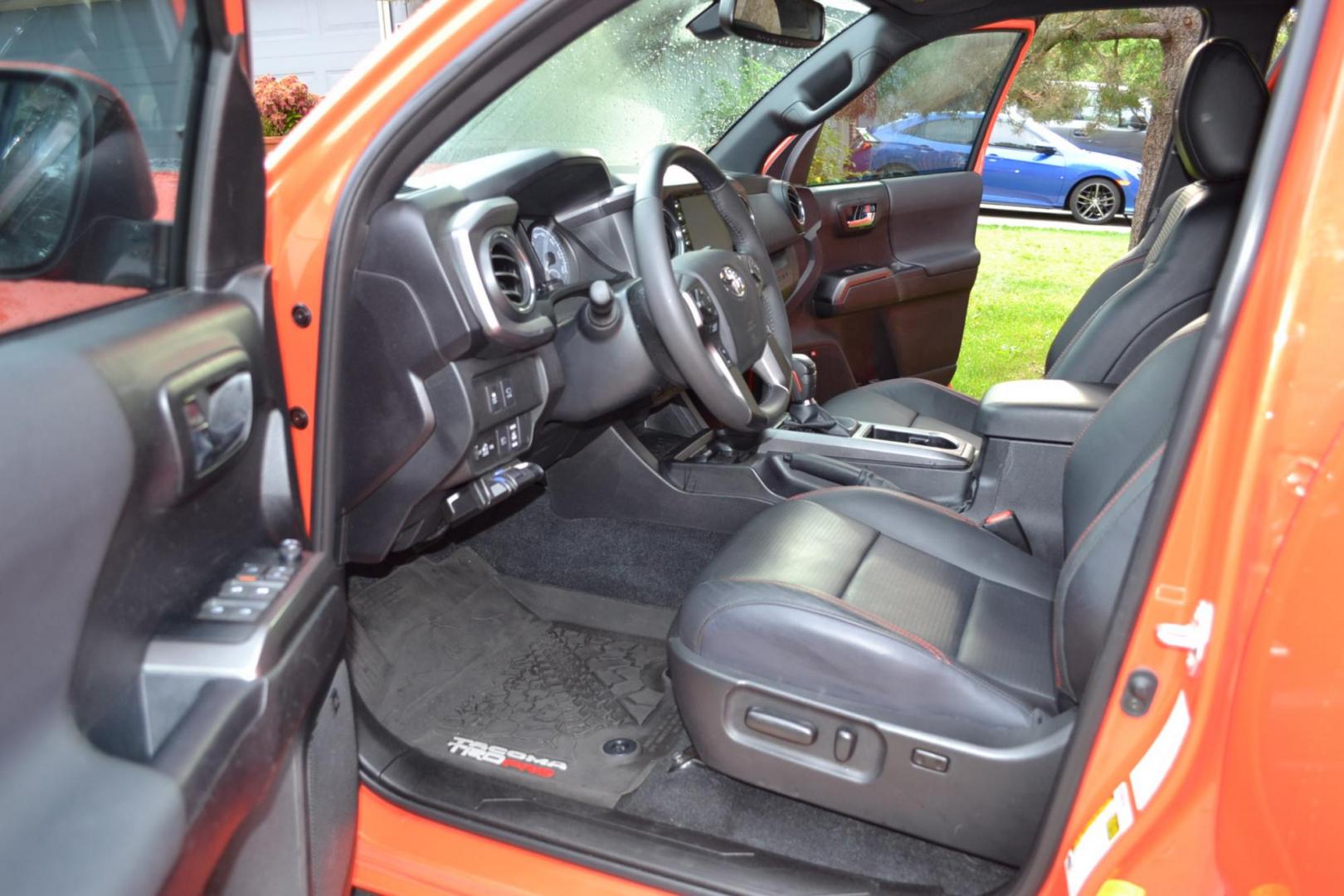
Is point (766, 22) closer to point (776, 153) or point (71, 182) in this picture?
point (776, 153)

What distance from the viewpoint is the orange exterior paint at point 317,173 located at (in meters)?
1.37

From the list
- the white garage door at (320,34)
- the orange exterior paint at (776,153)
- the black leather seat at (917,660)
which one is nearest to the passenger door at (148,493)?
the black leather seat at (917,660)

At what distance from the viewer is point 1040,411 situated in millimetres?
2371

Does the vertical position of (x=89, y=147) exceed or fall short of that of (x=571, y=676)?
it exceeds it

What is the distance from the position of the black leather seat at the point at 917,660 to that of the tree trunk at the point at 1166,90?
2.19 meters

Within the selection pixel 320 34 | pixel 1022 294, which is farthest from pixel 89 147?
pixel 1022 294

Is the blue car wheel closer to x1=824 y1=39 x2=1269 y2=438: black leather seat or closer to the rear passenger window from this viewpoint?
the rear passenger window

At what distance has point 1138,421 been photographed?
1544 mm

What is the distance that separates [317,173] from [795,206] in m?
2.22

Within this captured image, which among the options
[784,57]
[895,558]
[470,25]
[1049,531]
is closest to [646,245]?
[470,25]

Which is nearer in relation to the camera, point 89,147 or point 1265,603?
point 1265,603

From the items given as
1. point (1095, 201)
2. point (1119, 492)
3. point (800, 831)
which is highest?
point (1119, 492)

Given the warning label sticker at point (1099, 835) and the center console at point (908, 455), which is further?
the center console at point (908, 455)

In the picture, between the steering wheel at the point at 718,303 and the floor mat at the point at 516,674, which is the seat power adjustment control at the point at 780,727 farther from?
the steering wheel at the point at 718,303
